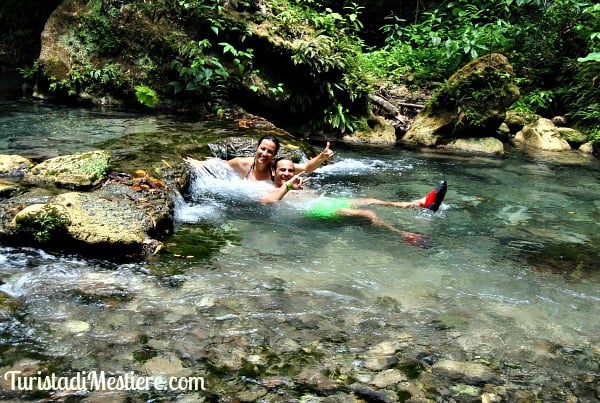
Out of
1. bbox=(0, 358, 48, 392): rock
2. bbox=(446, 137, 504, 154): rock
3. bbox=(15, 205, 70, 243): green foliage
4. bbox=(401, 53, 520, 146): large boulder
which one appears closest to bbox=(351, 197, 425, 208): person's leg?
bbox=(15, 205, 70, 243): green foliage

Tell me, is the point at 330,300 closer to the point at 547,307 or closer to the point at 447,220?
the point at 547,307

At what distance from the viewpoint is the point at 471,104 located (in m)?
10.3

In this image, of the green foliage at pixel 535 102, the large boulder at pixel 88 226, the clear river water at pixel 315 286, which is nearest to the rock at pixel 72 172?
the clear river water at pixel 315 286

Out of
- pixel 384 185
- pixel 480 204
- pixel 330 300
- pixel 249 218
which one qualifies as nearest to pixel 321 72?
pixel 384 185

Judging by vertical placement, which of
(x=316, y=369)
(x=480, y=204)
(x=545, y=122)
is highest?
(x=545, y=122)

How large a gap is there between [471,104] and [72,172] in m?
8.39

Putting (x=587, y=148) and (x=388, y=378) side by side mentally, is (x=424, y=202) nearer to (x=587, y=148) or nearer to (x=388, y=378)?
(x=388, y=378)

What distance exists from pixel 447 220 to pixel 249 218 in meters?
2.30

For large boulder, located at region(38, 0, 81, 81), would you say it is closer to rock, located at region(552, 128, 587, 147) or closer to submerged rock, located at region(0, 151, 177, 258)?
submerged rock, located at region(0, 151, 177, 258)

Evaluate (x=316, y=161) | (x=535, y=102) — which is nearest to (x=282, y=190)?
(x=316, y=161)

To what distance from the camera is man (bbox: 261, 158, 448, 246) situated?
5.45m

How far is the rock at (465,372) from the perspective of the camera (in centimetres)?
245

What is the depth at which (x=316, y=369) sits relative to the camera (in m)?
2.48

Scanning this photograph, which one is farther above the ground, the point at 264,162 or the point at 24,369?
the point at 264,162
